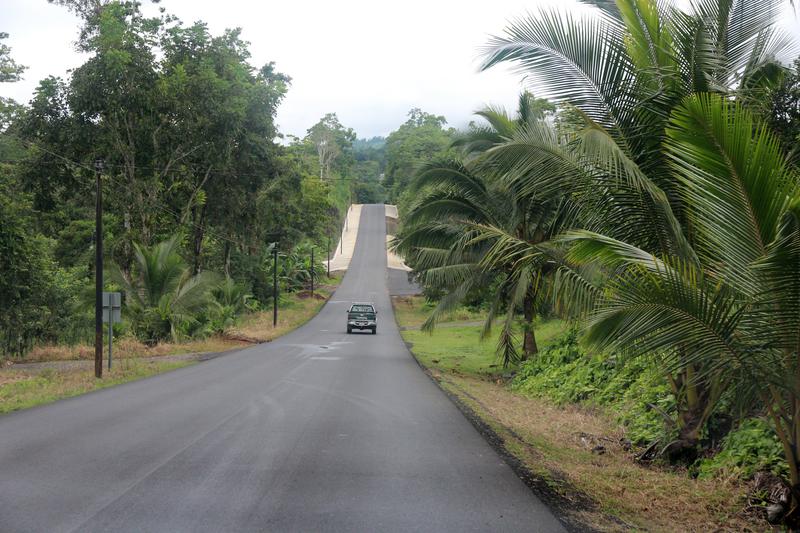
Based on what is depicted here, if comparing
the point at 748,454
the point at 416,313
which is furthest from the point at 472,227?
the point at 416,313

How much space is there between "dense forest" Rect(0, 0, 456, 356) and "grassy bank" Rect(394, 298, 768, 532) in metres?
9.91

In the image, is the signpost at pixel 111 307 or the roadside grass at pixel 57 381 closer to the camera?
the roadside grass at pixel 57 381

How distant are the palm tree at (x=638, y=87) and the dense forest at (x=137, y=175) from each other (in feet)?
43.8

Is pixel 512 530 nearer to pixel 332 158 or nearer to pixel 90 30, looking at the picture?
pixel 90 30

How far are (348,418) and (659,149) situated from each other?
6621 mm

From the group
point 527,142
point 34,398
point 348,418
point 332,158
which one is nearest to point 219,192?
point 34,398

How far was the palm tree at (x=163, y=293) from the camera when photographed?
103 ft

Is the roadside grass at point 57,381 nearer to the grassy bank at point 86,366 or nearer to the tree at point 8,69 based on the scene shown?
the grassy bank at point 86,366

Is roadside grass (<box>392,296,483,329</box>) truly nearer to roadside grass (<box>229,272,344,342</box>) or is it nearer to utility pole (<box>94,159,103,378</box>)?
roadside grass (<box>229,272,344,342</box>)

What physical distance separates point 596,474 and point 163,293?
2678 centimetres

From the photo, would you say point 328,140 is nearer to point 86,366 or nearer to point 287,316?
point 287,316

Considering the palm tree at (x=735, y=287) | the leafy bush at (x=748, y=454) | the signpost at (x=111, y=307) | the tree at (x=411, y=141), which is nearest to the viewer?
the palm tree at (x=735, y=287)

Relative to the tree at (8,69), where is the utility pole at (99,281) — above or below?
below

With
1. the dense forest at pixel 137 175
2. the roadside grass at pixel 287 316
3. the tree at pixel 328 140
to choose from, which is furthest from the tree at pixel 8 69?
the tree at pixel 328 140
